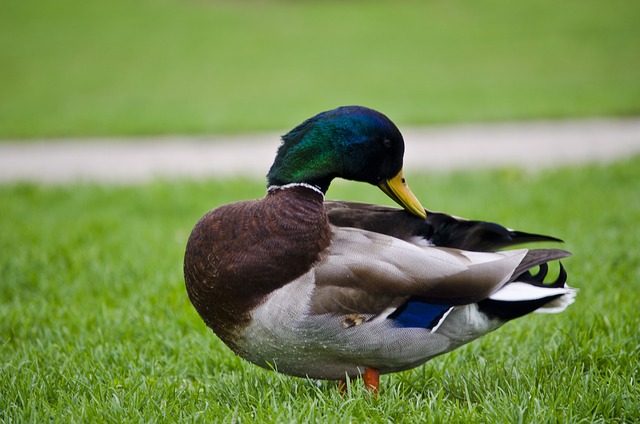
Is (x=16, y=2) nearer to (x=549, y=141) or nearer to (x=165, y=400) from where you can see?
→ (x=549, y=141)

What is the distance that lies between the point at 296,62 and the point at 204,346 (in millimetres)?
16751

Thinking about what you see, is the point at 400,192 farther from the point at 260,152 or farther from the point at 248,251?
the point at 260,152

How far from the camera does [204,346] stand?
3.35 metres

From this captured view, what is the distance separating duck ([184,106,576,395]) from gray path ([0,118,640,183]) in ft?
16.7

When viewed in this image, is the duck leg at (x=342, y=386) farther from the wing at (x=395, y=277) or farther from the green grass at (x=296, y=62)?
the green grass at (x=296, y=62)

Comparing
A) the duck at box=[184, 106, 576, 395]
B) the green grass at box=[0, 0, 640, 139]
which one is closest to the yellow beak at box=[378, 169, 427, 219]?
the duck at box=[184, 106, 576, 395]

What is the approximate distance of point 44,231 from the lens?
17.7ft

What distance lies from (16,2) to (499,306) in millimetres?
28149

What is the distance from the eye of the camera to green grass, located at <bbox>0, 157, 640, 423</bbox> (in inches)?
99.9

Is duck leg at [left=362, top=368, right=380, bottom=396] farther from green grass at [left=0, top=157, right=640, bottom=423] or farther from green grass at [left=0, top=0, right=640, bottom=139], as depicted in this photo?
green grass at [left=0, top=0, right=640, bottom=139]

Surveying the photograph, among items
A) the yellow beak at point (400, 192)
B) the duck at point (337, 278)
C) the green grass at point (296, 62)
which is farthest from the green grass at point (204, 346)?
the green grass at point (296, 62)

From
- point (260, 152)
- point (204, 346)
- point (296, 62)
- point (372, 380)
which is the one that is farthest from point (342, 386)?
point (296, 62)

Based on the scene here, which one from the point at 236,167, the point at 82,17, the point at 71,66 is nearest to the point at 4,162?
the point at 236,167

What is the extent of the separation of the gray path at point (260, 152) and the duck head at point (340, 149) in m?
5.06
